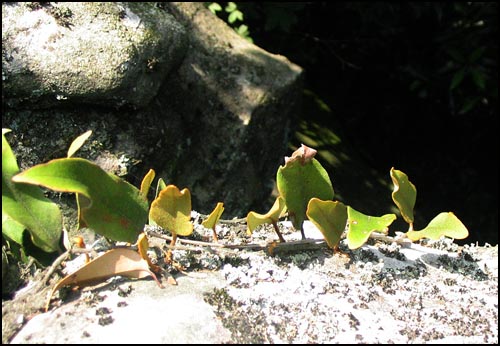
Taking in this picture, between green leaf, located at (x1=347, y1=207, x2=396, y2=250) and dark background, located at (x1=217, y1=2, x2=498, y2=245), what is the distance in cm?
223

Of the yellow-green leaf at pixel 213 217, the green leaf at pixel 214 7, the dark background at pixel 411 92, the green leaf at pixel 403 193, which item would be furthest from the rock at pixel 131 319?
the dark background at pixel 411 92

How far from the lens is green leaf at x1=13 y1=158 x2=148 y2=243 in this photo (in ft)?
2.21

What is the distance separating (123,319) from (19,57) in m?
1.41

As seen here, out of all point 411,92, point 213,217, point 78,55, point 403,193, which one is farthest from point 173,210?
point 411,92

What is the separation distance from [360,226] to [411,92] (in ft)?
10.2

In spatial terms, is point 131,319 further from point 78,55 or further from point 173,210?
point 78,55

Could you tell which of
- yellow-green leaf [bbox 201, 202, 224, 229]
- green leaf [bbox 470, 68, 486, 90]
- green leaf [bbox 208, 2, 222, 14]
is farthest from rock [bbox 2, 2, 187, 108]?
green leaf [bbox 470, 68, 486, 90]

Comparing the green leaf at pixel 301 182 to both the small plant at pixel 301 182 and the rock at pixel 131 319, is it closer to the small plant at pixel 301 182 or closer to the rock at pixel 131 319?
the small plant at pixel 301 182

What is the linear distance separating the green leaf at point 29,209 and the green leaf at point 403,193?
0.45 m

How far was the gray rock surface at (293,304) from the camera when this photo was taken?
2.20 feet

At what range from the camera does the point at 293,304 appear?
73cm

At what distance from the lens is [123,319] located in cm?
67

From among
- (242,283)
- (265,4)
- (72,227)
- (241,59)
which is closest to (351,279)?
(242,283)

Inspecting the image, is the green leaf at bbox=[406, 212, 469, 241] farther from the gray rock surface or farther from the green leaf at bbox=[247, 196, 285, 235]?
the green leaf at bbox=[247, 196, 285, 235]
